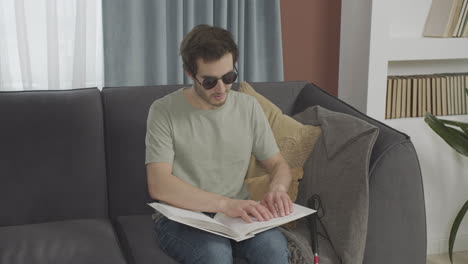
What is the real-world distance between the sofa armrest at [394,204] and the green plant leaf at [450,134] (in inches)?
30.1

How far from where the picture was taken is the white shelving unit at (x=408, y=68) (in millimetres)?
3004

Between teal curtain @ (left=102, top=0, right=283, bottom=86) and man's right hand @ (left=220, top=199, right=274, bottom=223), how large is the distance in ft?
4.38

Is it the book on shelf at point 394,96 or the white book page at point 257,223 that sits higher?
the book on shelf at point 394,96

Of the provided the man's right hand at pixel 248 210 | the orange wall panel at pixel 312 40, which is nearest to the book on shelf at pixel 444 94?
the orange wall panel at pixel 312 40

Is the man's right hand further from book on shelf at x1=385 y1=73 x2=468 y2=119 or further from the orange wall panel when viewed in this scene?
the orange wall panel

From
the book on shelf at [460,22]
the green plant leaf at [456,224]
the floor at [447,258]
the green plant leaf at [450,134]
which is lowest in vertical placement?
the floor at [447,258]

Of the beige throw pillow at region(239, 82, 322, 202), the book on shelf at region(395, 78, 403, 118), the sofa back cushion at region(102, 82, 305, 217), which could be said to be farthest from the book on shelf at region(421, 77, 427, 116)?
the sofa back cushion at region(102, 82, 305, 217)

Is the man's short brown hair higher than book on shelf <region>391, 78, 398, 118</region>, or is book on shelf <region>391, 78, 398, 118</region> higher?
the man's short brown hair

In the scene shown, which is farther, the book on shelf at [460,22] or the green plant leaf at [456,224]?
the book on shelf at [460,22]

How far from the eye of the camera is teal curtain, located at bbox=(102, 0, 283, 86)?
10.1 ft

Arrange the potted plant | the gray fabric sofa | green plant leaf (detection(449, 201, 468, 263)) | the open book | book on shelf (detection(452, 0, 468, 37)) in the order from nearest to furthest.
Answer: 1. the open book
2. the gray fabric sofa
3. the potted plant
4. green plant leaf (detection(449, 201, 468, 263))
5. book on shelf (detection(452, 0, 468, 37))

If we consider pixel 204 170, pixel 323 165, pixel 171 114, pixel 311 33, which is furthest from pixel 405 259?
pixel 311 33

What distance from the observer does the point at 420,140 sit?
10.1 ft

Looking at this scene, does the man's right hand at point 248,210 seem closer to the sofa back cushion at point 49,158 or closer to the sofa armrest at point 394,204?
the sofa armrest at point 394,204
